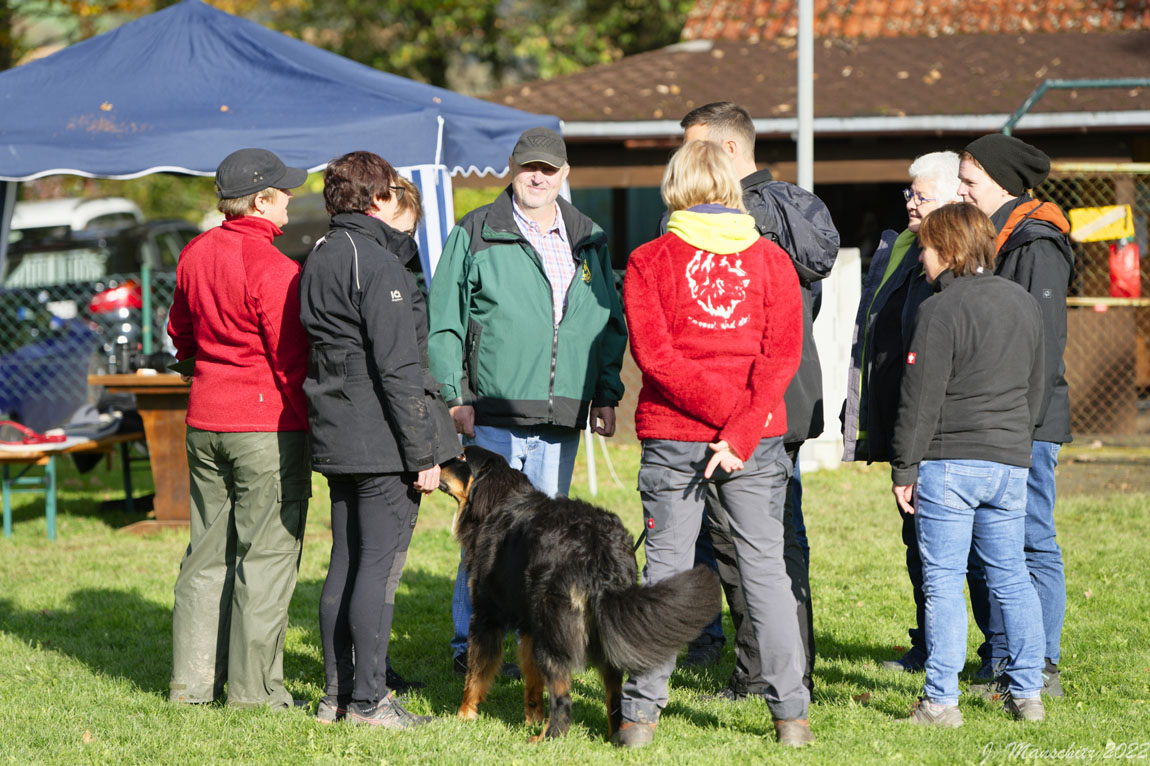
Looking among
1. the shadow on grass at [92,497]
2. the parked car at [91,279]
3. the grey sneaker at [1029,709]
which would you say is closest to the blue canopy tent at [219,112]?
the parked car at [91,279]

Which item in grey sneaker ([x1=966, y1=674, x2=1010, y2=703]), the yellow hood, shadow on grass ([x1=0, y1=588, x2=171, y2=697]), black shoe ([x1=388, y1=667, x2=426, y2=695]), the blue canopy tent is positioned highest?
the blue canopy tent

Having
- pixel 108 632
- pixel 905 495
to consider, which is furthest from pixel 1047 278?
pixel 108 632

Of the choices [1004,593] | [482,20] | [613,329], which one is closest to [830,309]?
[613,329]

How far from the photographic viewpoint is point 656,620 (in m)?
3.42

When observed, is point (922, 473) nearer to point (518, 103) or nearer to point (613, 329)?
point (613, 329)

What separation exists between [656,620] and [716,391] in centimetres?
73

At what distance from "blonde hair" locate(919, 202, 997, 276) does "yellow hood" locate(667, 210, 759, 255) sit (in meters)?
0.69

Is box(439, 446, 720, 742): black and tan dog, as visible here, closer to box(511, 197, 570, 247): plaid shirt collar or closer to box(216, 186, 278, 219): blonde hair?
box(511, 197, 570, 247): plaid shirt collar

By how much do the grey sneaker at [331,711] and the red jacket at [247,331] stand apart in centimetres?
99

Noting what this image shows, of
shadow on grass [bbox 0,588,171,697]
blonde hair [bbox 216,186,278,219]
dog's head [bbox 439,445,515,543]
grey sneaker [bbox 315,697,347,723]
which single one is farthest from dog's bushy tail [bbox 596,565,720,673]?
shadow on grass [bbox 0,588,171,697]

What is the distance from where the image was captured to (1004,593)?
3.80 metres

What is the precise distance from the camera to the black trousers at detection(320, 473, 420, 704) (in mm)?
3875

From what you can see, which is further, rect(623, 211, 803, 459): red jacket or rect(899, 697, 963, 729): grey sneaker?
rect(899, 697, 963, 729): grey sneaker

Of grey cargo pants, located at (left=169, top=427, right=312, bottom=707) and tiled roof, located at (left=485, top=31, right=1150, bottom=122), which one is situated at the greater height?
tiled roof, located at (left=485, top=31, right=1150, bottom=122)
